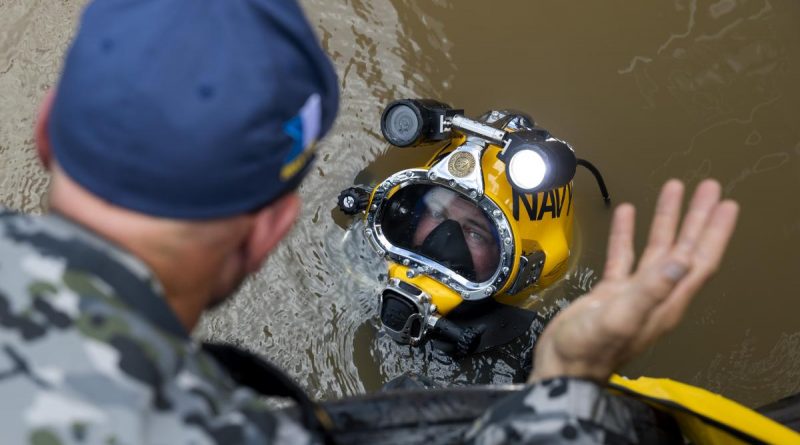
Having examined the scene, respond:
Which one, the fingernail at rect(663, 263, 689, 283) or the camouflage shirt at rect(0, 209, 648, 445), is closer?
the camouflage shirt at rect(0, 209, 648, 445)

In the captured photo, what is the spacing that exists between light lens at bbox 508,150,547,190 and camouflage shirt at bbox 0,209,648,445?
1597 millimetres

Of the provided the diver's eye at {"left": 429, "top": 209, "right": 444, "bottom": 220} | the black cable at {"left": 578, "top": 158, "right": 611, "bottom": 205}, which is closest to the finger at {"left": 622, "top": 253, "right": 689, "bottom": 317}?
the diver's eye at {"left": 429, "top": 209, "right": 444, "bottom": 220}

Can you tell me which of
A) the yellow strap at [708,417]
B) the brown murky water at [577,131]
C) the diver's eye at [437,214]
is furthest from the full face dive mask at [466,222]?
the yellow strap at [708,417]

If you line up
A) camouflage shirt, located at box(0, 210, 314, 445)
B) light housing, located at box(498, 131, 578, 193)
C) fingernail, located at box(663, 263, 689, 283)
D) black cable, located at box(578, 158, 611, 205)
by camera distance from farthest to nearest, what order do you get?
black cable, located at box(578, 158, 611, 205) → light housing, located at box(498, 131, 578, 193) → fingernail, located at box(663, 263, 689, 283) → camouflage shirt, located at box(0, 210, 314, 445)

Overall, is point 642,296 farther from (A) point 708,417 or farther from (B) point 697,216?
(A) point 708,417

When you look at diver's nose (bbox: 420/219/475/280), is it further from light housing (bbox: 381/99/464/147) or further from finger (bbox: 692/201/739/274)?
finger (bbox: 692/201/739/274)

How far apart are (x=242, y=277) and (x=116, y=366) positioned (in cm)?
28

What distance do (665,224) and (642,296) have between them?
6.5 inches

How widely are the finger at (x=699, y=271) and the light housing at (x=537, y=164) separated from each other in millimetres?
1134

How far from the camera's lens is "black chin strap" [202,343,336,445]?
1131mm

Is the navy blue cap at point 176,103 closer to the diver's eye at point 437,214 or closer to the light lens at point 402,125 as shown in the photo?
the light lens at point 402,125

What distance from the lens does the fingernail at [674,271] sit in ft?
4.03

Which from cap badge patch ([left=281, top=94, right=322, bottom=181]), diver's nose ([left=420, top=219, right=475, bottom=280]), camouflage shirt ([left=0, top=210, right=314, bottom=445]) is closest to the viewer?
camouflage shirt ([left=0, top=210, right=314, bottom=445])

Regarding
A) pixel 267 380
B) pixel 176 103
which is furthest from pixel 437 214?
pixel 176 103
